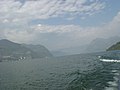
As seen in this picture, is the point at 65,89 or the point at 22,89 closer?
the point at 65,89

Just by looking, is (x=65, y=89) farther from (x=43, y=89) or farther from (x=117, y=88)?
(x=117, y=88)

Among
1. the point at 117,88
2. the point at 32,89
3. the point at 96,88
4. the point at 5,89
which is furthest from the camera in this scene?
the point at 5,89

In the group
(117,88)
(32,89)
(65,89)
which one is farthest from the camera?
(32,89)

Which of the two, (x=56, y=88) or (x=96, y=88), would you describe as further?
(x=56, y=88)

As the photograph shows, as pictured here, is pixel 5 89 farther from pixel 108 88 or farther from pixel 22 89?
pixel 108 88

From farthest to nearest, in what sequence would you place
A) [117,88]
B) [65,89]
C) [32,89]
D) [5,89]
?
1. [5,89]
2. [32,89]
3. [65,89]
4. [117,88]

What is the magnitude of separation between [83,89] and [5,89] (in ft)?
92.0

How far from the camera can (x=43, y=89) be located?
216ft

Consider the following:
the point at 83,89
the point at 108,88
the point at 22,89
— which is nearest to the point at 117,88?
the point at 108,88

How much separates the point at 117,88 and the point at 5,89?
122 feet

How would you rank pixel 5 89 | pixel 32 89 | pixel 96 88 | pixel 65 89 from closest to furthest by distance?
pixel 96 88, pixel 65 89, pixel 32 89, pixel 5 89

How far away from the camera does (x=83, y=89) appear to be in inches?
2311

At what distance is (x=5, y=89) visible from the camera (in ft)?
244

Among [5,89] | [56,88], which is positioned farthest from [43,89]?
[5,89]
